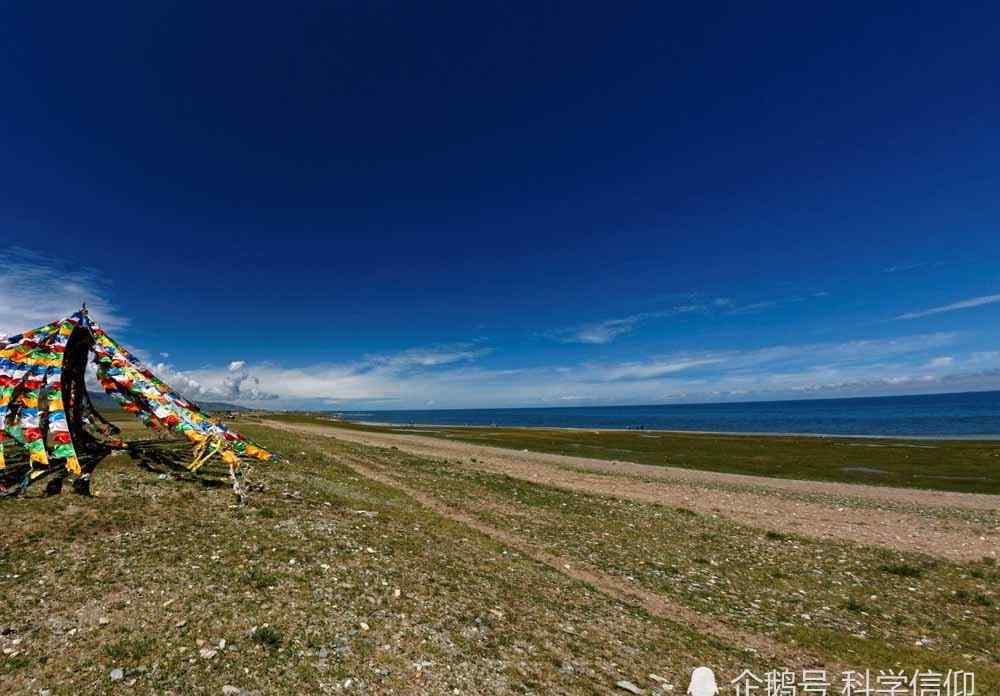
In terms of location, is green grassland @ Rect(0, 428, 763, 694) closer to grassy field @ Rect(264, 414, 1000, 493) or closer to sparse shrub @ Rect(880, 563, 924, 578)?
sparse shrub @ Rect(880, 563, 924, 578)

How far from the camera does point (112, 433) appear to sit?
29.4 metres

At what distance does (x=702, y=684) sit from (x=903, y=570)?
1567 centimetres

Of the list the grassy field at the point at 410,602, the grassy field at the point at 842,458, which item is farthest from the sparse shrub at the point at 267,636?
the grassy field at the point at 842,458

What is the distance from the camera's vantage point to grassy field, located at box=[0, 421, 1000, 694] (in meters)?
8.77

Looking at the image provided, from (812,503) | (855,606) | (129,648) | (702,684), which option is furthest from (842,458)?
(129,648)

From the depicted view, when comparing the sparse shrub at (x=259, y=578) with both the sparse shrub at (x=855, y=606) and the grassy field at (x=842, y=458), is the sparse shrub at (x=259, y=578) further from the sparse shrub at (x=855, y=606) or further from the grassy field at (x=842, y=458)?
the grassy field at (x=842, y=458)

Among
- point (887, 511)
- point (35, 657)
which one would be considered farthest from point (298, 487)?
point (887, 511)

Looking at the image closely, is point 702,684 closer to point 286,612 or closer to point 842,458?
point 286,612

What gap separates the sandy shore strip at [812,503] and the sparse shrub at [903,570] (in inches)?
148

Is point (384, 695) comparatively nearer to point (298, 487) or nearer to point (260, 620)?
point (260, 620)

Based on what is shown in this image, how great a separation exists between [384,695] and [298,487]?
1685cm

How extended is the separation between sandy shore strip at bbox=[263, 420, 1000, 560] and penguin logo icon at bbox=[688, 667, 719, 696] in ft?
63.9

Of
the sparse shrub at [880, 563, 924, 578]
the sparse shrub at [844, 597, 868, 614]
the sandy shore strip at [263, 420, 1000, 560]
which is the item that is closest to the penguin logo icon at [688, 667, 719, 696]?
the sparse shrub at [844, 597, 868, 614]

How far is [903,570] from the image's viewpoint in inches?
738
